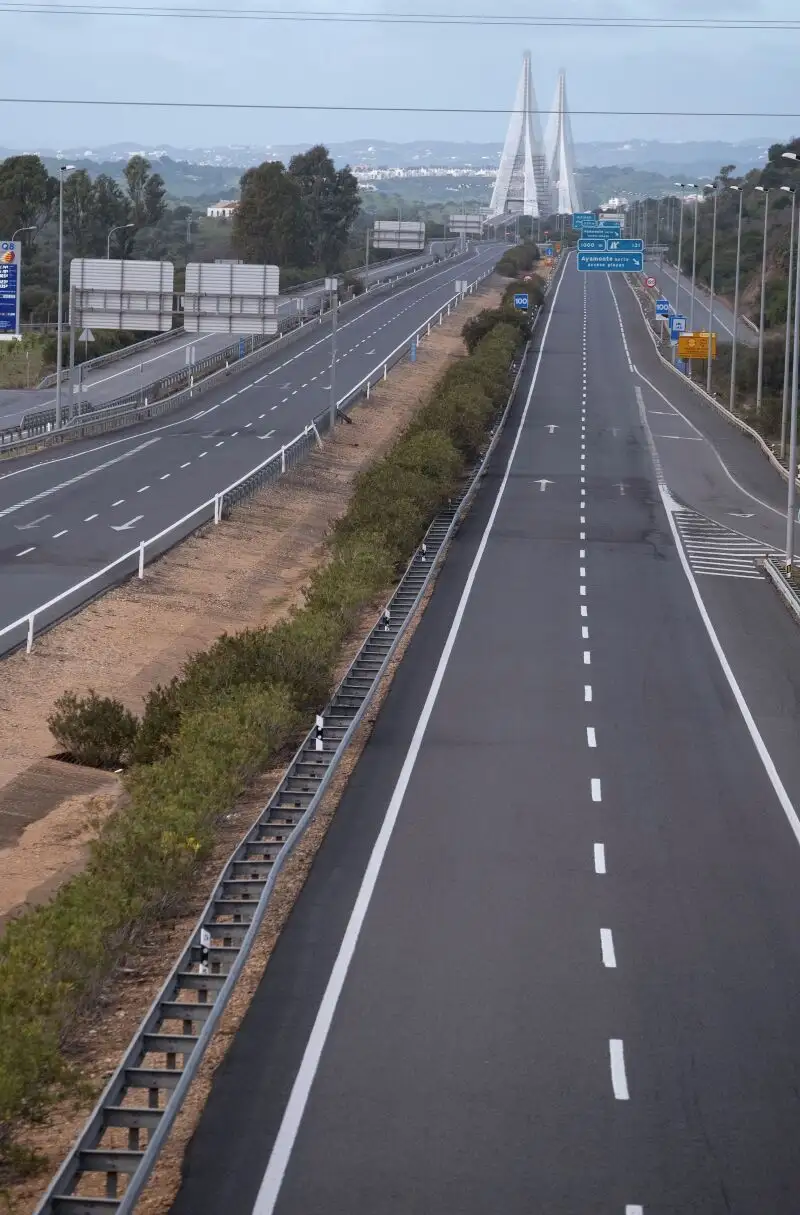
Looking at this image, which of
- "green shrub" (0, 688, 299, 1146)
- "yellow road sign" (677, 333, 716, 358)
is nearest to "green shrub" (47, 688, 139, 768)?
"green shrub" (0, 688, 299, 1146)

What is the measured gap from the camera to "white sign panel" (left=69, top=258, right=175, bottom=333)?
225 feet

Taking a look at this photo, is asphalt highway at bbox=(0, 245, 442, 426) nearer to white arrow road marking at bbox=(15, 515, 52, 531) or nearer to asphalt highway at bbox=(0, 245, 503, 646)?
asphalt highway at bbox=(0, 245, 503, 646)

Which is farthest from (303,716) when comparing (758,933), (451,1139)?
(451,1139)

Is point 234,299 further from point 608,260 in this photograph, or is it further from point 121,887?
point 121,887

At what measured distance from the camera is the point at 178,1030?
13.7 metres

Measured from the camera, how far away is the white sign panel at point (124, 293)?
225ft

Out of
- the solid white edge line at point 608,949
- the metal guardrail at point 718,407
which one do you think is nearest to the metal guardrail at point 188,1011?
the solid white edge line at point 608,949

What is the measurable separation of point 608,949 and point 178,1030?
442 centimetres

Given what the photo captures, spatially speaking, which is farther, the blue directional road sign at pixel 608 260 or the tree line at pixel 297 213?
the tree line at pixel 297 213

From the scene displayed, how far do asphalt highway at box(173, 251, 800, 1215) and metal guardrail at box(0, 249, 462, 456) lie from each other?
1312 inches

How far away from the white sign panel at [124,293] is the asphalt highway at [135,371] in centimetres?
523

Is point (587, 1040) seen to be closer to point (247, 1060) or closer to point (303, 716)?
point (247, 1060)

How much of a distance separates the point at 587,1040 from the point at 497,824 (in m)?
6.76

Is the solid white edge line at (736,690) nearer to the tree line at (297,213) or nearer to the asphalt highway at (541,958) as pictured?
the asphalt highway at (541,958)
